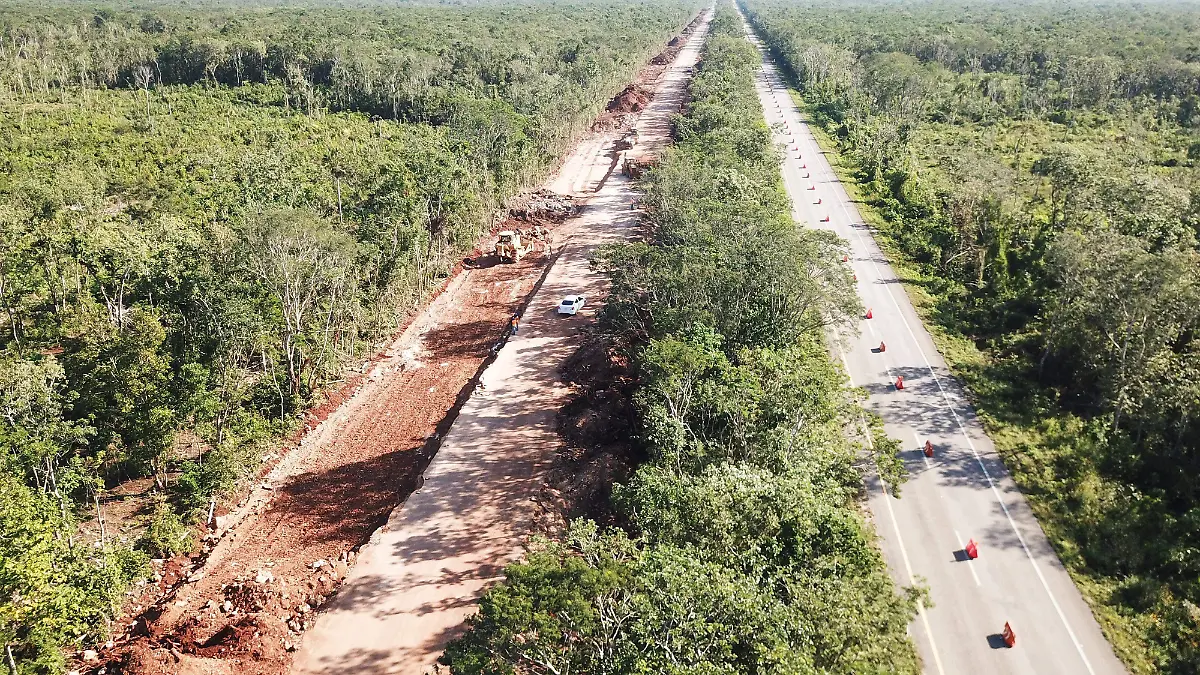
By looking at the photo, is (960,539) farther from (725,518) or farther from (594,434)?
(594,434)

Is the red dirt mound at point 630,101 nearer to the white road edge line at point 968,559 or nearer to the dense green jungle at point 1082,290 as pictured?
the dense green jungle at point 1082,290

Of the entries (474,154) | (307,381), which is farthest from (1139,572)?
(474,154)

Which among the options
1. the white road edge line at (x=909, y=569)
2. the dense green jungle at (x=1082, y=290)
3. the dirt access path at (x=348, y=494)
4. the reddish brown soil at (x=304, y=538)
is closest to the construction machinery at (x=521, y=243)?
the dirt access path at (x=348, y=494)

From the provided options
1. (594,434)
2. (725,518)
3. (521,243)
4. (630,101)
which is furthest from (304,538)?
(630,101)

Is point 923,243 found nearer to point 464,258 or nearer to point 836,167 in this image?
point 836,167

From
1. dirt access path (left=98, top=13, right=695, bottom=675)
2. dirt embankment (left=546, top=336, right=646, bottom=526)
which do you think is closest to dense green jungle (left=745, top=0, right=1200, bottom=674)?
dirt embankment (left=546, top=336, right=646, bottom=526)
